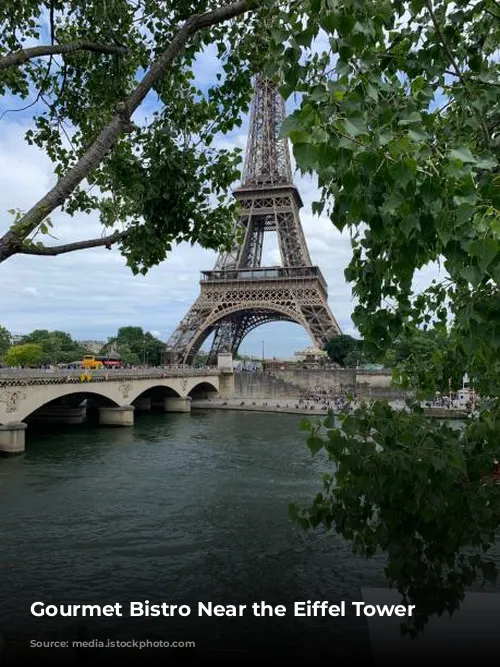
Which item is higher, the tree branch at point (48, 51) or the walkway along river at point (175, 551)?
the tree branch at point (48, 51)

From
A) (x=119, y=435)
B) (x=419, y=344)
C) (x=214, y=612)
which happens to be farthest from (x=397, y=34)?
(x=119, y=435)

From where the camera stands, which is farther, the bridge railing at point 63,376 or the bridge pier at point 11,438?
the bridge railing at point 63,376

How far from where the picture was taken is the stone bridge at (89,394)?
25.0 metres

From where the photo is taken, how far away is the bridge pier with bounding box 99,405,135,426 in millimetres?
35281

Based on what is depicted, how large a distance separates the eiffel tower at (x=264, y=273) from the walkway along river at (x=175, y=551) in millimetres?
35898

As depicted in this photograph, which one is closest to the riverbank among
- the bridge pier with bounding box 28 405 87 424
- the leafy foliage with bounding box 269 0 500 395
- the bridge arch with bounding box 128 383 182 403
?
the bridge arch with bounding box 128 383 182 403

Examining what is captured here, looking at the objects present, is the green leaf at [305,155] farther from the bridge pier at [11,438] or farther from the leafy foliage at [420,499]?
the bridge pier at [11,438]

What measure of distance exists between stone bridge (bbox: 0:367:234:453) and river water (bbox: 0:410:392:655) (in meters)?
3.08

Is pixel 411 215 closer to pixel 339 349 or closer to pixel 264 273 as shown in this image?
pixel 264 273

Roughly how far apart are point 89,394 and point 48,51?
32.5 metres

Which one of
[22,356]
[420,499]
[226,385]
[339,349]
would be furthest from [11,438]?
[22,356]

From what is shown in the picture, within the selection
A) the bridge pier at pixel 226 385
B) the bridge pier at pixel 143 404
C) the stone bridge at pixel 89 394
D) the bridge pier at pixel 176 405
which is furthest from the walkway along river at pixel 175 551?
the bridge pier at pixel 226 385

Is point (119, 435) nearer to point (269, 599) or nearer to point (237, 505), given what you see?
point (237, 505)

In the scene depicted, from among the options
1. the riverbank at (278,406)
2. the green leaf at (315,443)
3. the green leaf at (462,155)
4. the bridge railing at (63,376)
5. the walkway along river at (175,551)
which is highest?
the green leaf at (462,155)
